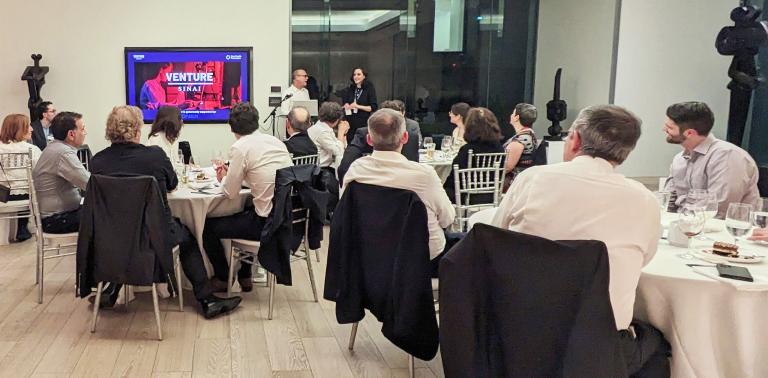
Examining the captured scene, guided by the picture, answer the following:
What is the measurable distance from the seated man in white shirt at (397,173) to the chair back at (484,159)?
2131 mm

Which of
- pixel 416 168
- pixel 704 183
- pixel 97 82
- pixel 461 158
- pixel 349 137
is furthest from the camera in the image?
pixel 349 137

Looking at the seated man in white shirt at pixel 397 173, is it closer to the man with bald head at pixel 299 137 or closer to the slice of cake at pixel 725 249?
the slice of cake at pixel 725 249

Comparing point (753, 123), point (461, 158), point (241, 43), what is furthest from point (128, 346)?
point (753, 123)

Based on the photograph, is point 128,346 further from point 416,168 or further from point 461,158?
point 461,158

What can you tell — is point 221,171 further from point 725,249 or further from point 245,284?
point 725,249

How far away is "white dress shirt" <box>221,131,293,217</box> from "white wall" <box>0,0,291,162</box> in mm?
4384

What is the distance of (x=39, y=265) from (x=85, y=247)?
0.90 meters

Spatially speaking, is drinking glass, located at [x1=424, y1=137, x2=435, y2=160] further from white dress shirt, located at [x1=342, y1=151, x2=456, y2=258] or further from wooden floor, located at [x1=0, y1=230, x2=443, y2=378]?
white dress shirt, located at [x1=342, y1=151, x2=456, y2=258]

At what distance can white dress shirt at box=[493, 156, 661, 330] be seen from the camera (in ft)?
6.47

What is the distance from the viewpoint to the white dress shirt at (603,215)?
197cm

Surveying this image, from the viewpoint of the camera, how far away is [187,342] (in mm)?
3480

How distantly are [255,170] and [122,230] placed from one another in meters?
0.85

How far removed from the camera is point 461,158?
A: 516 cm

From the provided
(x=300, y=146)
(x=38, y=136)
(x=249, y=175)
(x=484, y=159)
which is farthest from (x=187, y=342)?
(x=38, y=136)
